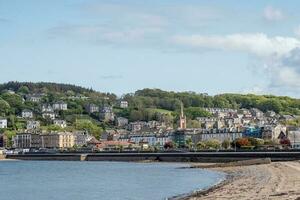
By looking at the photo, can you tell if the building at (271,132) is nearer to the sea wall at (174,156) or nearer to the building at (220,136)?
the building at (220,136)

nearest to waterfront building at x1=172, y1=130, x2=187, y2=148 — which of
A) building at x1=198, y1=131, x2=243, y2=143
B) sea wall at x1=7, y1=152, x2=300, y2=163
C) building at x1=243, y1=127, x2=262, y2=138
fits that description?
building at x1=198, y1=131, x2=243, y2=143

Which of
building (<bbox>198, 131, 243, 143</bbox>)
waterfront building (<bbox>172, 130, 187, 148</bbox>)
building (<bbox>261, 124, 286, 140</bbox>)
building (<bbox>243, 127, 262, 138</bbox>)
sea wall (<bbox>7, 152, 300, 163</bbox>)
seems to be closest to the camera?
sea wall (<bbox>7, 152, 300, 163</bbox>)

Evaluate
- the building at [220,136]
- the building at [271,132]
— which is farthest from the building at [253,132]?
the building at [220,136]

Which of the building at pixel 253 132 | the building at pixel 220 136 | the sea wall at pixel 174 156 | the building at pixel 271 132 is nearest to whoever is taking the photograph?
the sea wall at pixel 174 156

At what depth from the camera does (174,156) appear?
11538cm

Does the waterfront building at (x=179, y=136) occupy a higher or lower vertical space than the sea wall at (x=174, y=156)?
higher

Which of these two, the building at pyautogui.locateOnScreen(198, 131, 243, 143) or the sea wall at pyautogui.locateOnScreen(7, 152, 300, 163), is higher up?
the building at pyautogui.locateOnScreen(198, 131, 243, 143)

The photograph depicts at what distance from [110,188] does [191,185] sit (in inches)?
219

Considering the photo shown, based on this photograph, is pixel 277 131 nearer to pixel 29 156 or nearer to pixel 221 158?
pixel 29 156

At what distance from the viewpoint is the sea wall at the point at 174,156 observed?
92.3 m

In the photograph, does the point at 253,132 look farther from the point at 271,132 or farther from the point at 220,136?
the point at 220,136

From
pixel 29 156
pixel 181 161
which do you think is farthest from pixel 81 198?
pixel 29 156

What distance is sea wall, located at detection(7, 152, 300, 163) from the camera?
92.3 metres

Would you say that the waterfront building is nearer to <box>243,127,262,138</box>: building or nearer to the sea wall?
<box>243,127,262,138</box>: building
